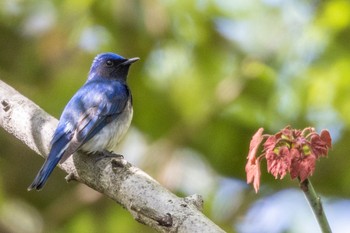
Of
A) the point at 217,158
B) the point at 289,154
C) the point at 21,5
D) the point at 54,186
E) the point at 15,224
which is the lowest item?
the point at 289,154

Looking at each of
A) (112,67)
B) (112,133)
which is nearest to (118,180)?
(112,133)

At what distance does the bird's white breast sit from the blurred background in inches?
29.8

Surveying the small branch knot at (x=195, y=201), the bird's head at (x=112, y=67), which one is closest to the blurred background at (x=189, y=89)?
the bird's head at (x=112, y=67)

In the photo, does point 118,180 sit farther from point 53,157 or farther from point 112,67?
point 112,67

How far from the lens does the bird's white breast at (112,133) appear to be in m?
5.06

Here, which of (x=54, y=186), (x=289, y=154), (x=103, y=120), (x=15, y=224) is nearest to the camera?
(x=289, y=154)

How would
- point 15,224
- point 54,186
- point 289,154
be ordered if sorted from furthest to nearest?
point 54,186, point 15,224, point 289,154

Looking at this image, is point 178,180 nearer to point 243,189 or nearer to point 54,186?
point 243,189

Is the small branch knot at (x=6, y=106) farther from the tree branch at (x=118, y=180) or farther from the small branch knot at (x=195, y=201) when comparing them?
the small branch knot at (x=195, y=201)

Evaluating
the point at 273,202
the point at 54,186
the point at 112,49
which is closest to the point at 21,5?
the point at 112,49

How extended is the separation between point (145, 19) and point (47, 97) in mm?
935

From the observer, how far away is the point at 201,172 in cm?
663

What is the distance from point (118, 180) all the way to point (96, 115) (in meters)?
1.99

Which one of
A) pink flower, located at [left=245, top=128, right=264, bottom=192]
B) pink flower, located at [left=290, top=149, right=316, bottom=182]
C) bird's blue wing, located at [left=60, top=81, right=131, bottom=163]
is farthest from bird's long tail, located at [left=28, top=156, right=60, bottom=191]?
pink flower, located at [left=290, top=149, right=316, bottom=182]
